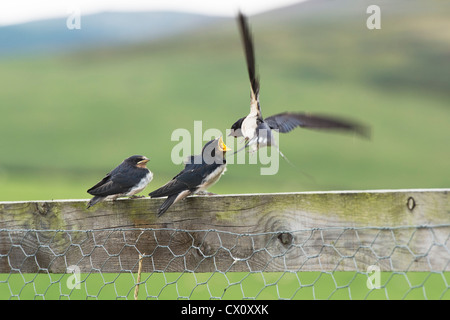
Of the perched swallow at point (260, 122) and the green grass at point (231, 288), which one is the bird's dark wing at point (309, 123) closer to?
the perched swallow at point (260, 122)

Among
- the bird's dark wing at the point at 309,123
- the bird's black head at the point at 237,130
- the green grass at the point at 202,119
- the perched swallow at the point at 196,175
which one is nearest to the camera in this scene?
the perched swallow at the point at 196,175

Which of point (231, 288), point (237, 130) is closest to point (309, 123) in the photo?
point (237, 130)

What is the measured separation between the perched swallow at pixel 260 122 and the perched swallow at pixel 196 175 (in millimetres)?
198

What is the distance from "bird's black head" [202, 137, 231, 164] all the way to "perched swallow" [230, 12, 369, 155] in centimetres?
17

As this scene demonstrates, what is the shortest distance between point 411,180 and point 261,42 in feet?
106

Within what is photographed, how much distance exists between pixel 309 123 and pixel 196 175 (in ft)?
2.62

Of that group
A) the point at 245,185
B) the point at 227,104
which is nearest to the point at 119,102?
the point at 227,104

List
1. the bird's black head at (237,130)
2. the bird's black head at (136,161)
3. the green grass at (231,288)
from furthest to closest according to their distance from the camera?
the green grass at (231,288) < the bird's black head at (237,130) < the bird's black head at (136,161)

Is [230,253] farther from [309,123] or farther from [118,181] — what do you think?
[309,123]

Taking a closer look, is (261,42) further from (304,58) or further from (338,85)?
(338,85)

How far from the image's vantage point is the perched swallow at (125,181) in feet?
9.26

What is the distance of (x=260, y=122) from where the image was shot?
3326mm

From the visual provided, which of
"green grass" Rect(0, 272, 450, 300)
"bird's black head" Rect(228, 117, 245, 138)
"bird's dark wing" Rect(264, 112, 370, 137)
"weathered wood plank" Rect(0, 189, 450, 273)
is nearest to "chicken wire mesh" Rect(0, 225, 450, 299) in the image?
"weathered wood plank" Rect(0, 189, 450, 273)

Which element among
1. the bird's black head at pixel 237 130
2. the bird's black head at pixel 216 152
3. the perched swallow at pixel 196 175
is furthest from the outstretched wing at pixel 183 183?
the bird's black head at pixel 237 130
